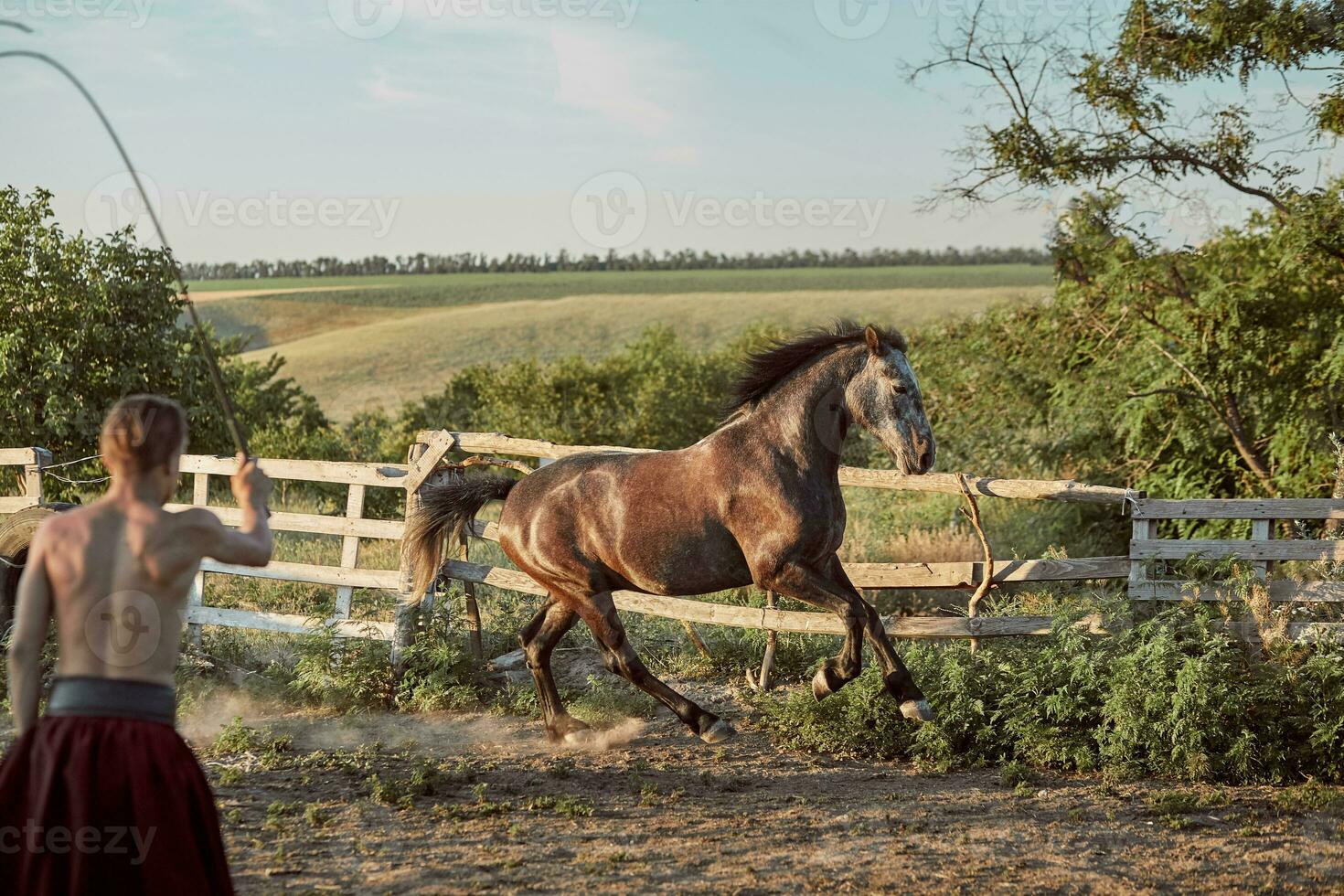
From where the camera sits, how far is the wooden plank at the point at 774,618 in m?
6.85

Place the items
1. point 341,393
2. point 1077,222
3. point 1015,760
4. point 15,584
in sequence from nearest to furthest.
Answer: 1. point 1015,760
2. point 15,584
3. point 1077,222
4. point 341,393

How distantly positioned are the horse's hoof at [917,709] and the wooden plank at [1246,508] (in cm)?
190

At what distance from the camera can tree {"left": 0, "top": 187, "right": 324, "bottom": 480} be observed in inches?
642

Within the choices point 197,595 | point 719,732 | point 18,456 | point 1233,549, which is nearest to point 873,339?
point 719,732

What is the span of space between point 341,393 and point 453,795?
4556cm

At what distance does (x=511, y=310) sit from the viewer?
6775 cm

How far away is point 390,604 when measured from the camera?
10.1 metres

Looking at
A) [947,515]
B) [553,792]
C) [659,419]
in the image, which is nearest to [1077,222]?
[947,515]

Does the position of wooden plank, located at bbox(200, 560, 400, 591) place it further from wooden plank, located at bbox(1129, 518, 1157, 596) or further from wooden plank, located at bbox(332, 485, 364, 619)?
wooden plank, located at bbox(1129, 518, 1157, 596)

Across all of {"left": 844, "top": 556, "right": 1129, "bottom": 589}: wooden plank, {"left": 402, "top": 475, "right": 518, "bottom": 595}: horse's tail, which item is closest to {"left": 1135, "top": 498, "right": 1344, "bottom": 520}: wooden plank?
{"left": 844, "top": 556, "right": 1129, "bottom": 589}: wooden plank

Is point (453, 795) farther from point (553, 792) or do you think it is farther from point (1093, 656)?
point (1093, 656)

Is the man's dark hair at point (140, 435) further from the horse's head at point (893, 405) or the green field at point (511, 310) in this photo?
the green field at point (511, 310)

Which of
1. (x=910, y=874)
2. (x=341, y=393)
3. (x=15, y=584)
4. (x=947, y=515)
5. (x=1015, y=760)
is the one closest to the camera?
(x=910, y=874)

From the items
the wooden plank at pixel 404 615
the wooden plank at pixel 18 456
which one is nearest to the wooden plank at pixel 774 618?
the wooden plank at pixel 404 615
